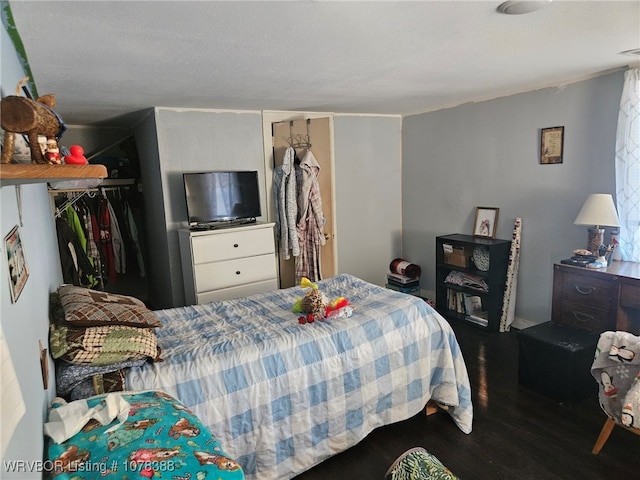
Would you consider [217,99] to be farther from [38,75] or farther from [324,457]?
[324,457]

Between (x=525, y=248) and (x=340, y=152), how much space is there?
2169 millimetres

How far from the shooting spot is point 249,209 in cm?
378

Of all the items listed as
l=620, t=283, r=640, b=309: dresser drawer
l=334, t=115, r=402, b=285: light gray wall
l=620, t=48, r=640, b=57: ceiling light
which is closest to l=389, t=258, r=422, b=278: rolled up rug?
l=334, t=115, r=402, b=285: light gray wall

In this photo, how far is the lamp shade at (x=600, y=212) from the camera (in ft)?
9.02

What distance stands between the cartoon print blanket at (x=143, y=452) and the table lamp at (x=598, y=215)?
2892 millimetres

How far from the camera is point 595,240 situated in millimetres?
2934

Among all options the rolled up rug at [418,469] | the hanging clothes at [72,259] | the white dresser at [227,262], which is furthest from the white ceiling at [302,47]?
the rolled up rug at [418,469]

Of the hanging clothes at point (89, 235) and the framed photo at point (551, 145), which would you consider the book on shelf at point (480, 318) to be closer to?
the framed photo at point (551, 145)

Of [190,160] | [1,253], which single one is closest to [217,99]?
[190,160]

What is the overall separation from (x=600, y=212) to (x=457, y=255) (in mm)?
1339

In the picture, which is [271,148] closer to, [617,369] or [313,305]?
[313,305]

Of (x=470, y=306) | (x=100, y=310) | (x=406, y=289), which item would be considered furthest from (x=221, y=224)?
(x=470, y=306)

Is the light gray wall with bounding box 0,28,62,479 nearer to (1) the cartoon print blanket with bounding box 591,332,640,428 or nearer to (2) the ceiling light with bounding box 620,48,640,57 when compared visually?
(1) the cartoon print blanket with bounding box 591,332,640,428

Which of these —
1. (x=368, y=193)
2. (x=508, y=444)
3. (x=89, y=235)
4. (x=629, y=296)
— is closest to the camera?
(x=508, y=444)
